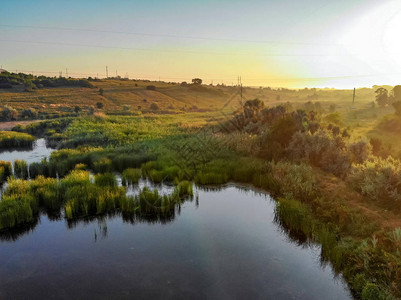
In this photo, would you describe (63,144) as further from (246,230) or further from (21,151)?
(246,230)

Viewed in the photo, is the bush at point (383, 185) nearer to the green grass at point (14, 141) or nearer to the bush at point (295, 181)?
the bush at point (295, 181)

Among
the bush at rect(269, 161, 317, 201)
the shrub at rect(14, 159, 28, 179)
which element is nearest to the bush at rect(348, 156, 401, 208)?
the bush at rect(269, 161, 317, 201)

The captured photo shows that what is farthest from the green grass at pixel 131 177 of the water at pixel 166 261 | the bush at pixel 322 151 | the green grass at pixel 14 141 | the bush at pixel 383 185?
the green grass at pixel 14 141

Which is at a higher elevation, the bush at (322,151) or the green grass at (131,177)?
the bush at (322,151)

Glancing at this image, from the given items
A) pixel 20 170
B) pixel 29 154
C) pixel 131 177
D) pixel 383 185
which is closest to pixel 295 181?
pixel 383 185

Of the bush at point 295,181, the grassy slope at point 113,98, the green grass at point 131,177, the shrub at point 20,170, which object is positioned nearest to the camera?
the bush at point 295,181

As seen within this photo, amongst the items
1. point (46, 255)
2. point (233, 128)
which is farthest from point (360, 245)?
point (233, 128)
